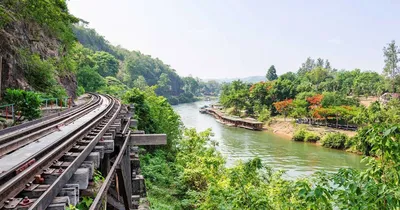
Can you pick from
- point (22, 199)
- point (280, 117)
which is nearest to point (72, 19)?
point (22, 199)

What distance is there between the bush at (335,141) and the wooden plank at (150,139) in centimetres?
2979

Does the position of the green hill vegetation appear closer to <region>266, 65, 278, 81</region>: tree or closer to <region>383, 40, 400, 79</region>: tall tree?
<region>383, 40, 400, 79</region>: tall tree

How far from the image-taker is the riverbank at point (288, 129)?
1439 inches

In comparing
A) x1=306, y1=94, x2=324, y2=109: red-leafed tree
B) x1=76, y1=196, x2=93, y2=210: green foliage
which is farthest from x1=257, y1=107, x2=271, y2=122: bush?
x1=76, y1=196, x2=93, y2=210: green foliage

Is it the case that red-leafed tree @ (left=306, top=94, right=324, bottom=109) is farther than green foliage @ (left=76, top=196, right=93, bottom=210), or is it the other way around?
red-leafed tree @ (left=306, top=94, right=324, bottom=109)

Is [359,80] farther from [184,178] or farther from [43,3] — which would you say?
[43,3]

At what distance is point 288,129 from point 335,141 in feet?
32.3

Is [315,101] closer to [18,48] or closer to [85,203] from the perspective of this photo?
[18,48]

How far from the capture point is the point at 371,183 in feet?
9.53

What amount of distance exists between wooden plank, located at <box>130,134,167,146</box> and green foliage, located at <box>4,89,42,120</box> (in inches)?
263

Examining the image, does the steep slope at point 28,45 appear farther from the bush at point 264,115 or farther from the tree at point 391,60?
the tree at point 391,60

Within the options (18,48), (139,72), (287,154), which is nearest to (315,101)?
(287,154)

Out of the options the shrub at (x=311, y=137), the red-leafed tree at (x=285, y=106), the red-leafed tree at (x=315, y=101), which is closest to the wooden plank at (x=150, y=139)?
the shrub at (x=311, y=137)

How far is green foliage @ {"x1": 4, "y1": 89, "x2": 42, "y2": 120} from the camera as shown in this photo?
416 inches
